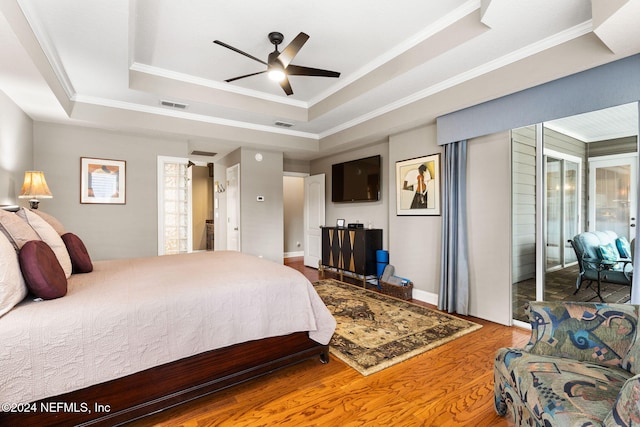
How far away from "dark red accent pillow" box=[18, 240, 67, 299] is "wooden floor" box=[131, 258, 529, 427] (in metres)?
0.92

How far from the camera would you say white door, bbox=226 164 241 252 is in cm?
554

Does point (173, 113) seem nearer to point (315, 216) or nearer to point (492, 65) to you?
point (315, 216)

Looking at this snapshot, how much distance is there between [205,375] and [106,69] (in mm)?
3106

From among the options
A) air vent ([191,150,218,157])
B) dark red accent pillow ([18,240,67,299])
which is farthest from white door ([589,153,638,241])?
air vent ([191,150,218,157])

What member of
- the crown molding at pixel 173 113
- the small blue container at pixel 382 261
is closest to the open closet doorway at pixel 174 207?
the crown molding at pixel 173 113

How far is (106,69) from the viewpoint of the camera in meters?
3.04

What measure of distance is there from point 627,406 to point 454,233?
2.79 meters

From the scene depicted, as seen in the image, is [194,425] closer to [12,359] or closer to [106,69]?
[12,359]

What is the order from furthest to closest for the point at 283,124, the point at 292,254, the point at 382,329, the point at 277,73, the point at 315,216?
the point at 292,254, the point at 315,216, the point at 283,124, the point at 382,329, the point at 277,73

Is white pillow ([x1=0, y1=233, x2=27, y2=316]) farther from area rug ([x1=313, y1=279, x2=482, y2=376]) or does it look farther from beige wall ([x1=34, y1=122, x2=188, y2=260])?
beige wall ([x1=34, y1=122, x2=188, y2=260])

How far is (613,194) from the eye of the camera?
2.69m

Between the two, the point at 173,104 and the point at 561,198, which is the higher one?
the point at 173,104

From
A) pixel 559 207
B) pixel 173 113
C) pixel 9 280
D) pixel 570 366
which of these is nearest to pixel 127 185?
pixel 173 113

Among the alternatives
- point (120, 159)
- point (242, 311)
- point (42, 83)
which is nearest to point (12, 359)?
point (242, 311)
